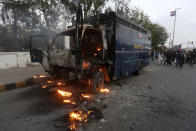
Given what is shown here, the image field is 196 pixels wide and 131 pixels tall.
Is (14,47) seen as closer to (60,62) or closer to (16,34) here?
(16,34)

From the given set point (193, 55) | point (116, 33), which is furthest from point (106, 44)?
point (193, 55)

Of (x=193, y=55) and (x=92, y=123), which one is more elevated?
(x=193, y=55)

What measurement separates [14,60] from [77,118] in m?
9.01

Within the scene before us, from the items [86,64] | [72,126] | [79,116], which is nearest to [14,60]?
[86,64]

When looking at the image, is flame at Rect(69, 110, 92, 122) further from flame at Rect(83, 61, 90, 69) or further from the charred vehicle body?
flame at Rect(83, 61, 90, 69)

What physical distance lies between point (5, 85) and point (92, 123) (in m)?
4.43

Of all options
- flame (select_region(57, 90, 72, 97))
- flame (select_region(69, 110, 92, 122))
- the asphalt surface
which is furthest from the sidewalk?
flame (select_region(69, 110, 92, 122))

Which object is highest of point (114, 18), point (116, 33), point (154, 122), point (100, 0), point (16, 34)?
point (100, 0)

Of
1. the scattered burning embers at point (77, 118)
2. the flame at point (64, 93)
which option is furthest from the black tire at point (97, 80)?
the scattered burning embers at point (77, 118)

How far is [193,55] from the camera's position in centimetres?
1427

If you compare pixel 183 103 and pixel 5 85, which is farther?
pixel 5 85

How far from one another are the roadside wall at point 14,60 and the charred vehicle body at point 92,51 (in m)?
5.45

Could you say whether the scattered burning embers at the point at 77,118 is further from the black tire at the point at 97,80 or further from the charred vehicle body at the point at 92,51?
the black tire at the point at 97,80

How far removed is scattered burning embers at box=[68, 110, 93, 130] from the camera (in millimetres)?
2392
